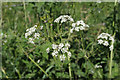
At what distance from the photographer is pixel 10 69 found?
211 cm

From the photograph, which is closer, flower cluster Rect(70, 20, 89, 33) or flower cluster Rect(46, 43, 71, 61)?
flower cluster Rect(46, 43, 71, 61)

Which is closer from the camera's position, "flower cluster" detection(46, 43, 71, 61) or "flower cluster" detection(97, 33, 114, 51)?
"flower cluster" detection(46, 43, 71, 61)

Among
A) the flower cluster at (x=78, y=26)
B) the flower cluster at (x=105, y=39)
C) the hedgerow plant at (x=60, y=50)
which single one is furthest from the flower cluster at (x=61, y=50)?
the flower cluster at (x=105, y=39)

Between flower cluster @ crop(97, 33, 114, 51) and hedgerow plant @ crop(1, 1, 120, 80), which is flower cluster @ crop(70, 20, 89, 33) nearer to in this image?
hedgerow plant @ crop(1, 1, 120, 80)

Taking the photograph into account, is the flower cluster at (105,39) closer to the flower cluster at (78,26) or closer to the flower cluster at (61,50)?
the flower cluster at (78,26)

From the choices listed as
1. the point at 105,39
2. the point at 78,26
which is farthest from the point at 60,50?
the point at 105,39

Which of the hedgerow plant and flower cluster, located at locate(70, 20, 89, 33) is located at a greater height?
flower cluster, located at locate(70, 20, 89, 33)

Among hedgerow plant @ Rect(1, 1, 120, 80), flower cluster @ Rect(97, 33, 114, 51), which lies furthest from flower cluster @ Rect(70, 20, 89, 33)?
flower cluster @ Rect(97, 33, 114, 51)

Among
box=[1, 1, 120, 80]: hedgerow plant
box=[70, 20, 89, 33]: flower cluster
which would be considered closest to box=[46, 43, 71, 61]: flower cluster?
box=[1, 1, 120, 80]: hedgerow plant

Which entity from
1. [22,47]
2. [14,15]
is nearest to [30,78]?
[22,47]

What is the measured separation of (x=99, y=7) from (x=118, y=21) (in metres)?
0.35

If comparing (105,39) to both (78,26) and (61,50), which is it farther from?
(61,50)

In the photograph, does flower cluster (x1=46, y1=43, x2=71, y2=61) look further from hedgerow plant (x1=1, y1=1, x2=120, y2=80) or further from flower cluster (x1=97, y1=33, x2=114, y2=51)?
flower cluster (x1=97, y1=33, x2=114, y2=51)

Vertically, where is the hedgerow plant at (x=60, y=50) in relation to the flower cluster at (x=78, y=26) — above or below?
below
